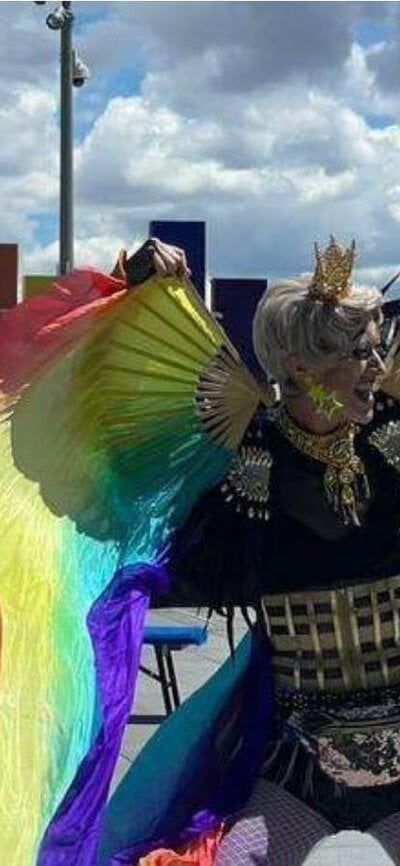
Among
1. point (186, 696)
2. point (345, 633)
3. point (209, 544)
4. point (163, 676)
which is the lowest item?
point (186, 696)

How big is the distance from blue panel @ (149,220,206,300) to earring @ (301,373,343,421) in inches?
25.1

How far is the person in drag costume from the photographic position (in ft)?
8.48

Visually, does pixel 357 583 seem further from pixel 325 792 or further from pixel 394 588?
pixel 325 792

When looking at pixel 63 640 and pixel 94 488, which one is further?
pixel 94 488

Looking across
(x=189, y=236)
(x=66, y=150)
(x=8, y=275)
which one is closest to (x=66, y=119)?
(x=66, y=150)

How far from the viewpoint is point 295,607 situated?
2650 mm

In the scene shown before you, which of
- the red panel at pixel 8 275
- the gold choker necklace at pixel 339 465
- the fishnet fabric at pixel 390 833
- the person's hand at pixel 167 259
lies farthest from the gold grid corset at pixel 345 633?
the red panel at pixel 8 275

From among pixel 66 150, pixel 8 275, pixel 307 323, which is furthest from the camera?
pixel 8 275

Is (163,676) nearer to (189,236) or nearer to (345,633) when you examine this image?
(189,236)

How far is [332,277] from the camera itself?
8.56 feet

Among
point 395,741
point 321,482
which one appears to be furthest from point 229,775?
point 321,482

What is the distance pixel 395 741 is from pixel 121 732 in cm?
47

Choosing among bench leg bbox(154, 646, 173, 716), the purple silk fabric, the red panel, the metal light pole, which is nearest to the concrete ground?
bench leg bbox(154, 646, 173, 716)

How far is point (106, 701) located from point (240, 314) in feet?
3.32
